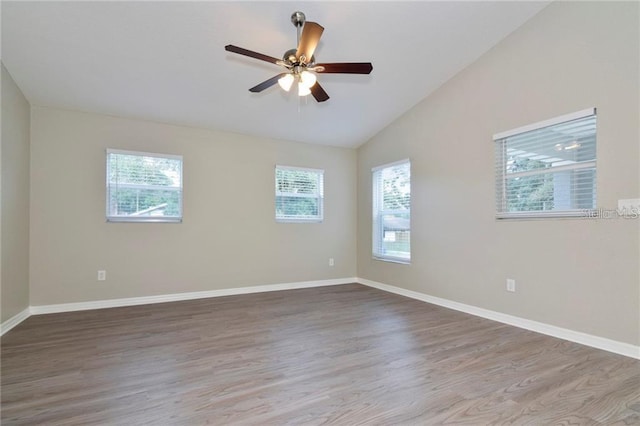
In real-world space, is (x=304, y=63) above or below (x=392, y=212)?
above

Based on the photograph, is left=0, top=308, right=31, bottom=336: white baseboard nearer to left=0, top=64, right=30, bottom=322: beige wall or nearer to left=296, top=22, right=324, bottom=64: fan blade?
left=0, top=64, right=30, bottom=322: beige wall

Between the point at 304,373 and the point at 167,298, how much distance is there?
2.95 m

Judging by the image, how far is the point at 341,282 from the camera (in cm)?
576

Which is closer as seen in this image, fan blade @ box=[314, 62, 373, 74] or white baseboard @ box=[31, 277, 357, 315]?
fan blade @ box=[314, 62, 373, 74]

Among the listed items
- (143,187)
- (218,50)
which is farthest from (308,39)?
(143,187)

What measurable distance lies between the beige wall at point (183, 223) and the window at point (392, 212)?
1.95 feet

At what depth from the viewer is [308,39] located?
7.50 ft

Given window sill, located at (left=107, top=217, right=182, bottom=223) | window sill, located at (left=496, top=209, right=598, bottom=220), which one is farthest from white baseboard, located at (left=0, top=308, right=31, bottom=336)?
window sill, located at (left=496, top=209, right=598, bottom=220)

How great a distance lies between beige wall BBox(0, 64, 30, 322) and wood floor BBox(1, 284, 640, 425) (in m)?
0.37

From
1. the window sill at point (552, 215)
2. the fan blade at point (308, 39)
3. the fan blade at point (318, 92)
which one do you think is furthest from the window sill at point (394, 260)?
the fan blade at point (308, 39)

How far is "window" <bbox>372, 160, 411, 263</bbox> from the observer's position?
4879 millimetres

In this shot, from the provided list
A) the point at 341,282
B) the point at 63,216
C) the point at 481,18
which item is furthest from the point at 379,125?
the point at 63,216

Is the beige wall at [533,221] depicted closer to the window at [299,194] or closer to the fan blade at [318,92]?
the window at [299,194]

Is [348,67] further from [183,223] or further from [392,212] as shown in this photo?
[183,223]
